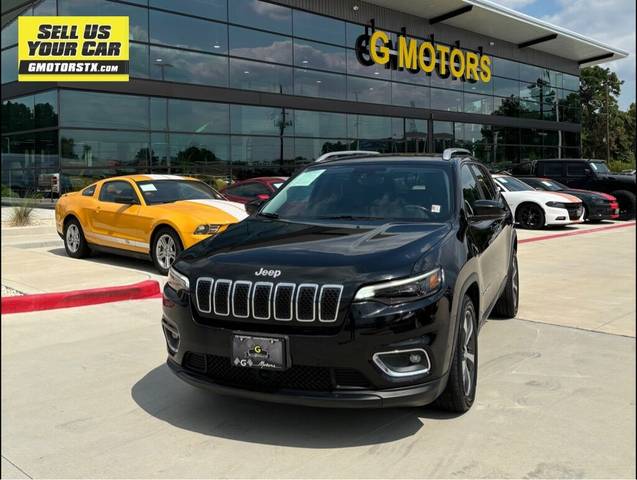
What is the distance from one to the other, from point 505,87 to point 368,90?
12.5 meters

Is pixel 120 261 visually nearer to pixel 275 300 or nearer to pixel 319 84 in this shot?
pixel 275 300

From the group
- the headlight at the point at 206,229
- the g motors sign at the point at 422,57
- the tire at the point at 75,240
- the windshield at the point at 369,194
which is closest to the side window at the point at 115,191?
the tire at the point at 75,240

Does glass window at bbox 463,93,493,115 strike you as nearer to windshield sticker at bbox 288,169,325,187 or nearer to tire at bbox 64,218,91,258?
tire at bbox 64,218,91,258

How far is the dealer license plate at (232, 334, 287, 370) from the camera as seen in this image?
10.6 feet

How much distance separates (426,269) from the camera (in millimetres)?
3379

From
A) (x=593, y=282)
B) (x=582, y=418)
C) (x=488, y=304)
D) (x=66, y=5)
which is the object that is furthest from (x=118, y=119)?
(x=582, y=418)

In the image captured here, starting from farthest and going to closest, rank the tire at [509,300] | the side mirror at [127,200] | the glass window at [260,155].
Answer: the glass window at [260,155] → the side mirror at [127,200] → the tire at [509,300]

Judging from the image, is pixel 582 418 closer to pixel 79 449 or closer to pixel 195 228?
pixel 79 449

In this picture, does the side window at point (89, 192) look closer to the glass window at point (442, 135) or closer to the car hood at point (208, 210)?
the car hood at point (208, 210)

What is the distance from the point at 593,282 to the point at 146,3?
17.5 metres

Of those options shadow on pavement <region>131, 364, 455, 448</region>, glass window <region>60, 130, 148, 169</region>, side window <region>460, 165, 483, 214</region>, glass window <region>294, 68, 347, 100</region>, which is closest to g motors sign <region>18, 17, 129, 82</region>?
glass window <region>60, 130, 148, 169</region>

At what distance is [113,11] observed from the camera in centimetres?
1969

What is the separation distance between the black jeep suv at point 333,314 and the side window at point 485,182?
1546 mm

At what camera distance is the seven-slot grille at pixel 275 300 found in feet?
10.5
